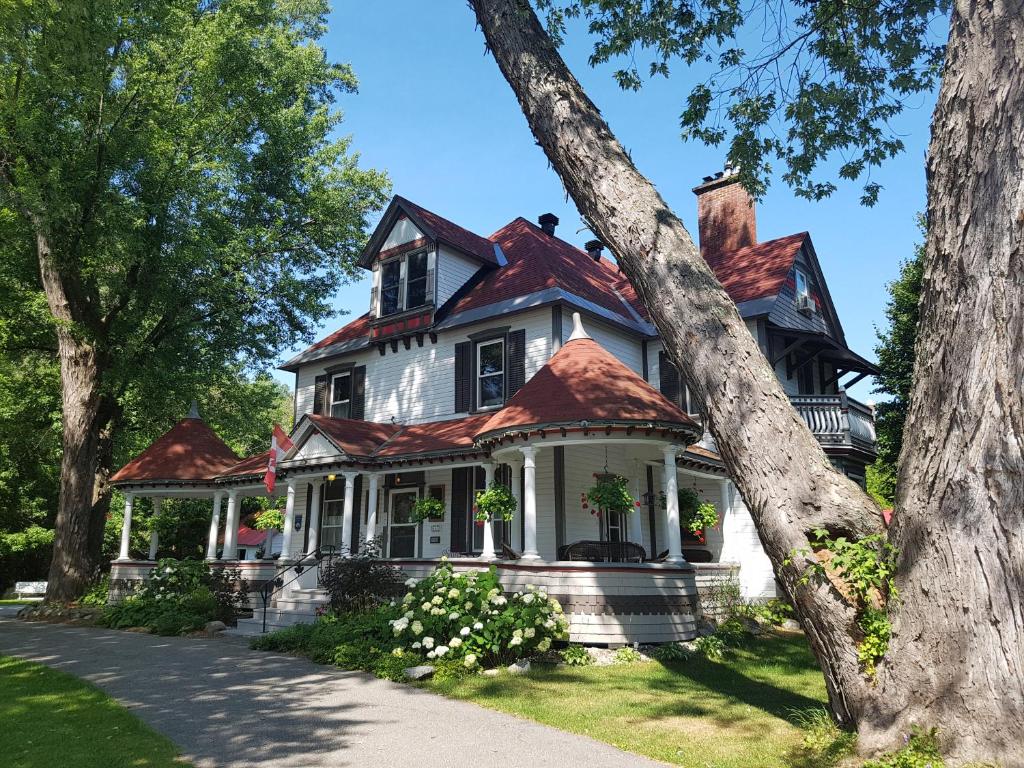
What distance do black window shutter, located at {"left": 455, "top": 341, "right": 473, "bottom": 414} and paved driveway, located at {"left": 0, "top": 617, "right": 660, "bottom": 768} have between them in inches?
317

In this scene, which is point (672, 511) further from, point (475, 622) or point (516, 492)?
point (475, 622)

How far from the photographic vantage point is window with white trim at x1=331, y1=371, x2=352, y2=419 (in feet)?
70.5

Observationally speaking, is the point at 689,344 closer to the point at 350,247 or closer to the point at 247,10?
the point at 350,247

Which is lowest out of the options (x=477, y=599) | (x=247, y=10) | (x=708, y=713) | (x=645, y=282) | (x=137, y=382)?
(x=708, y=713)

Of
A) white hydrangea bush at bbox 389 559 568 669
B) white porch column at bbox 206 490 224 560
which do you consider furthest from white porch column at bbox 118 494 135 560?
white hydrangea bush at bbox 389 559 568 669

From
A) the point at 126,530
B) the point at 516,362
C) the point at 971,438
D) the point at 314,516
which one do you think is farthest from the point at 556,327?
the point at 126,530

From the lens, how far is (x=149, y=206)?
1912 centimetres

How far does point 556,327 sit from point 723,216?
9.54 m

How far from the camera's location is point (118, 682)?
31.1 feet

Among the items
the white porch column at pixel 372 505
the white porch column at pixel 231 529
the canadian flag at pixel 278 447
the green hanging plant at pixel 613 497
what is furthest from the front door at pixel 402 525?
the green hanging plant at pixel 613 497

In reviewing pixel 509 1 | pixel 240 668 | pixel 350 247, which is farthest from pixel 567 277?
pixel 240 668

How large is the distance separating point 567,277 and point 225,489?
11.2 m

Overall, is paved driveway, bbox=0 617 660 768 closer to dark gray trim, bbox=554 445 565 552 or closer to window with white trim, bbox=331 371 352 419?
dark gray trim, bbox=554 445 565 552

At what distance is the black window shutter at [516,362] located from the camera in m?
17.3
